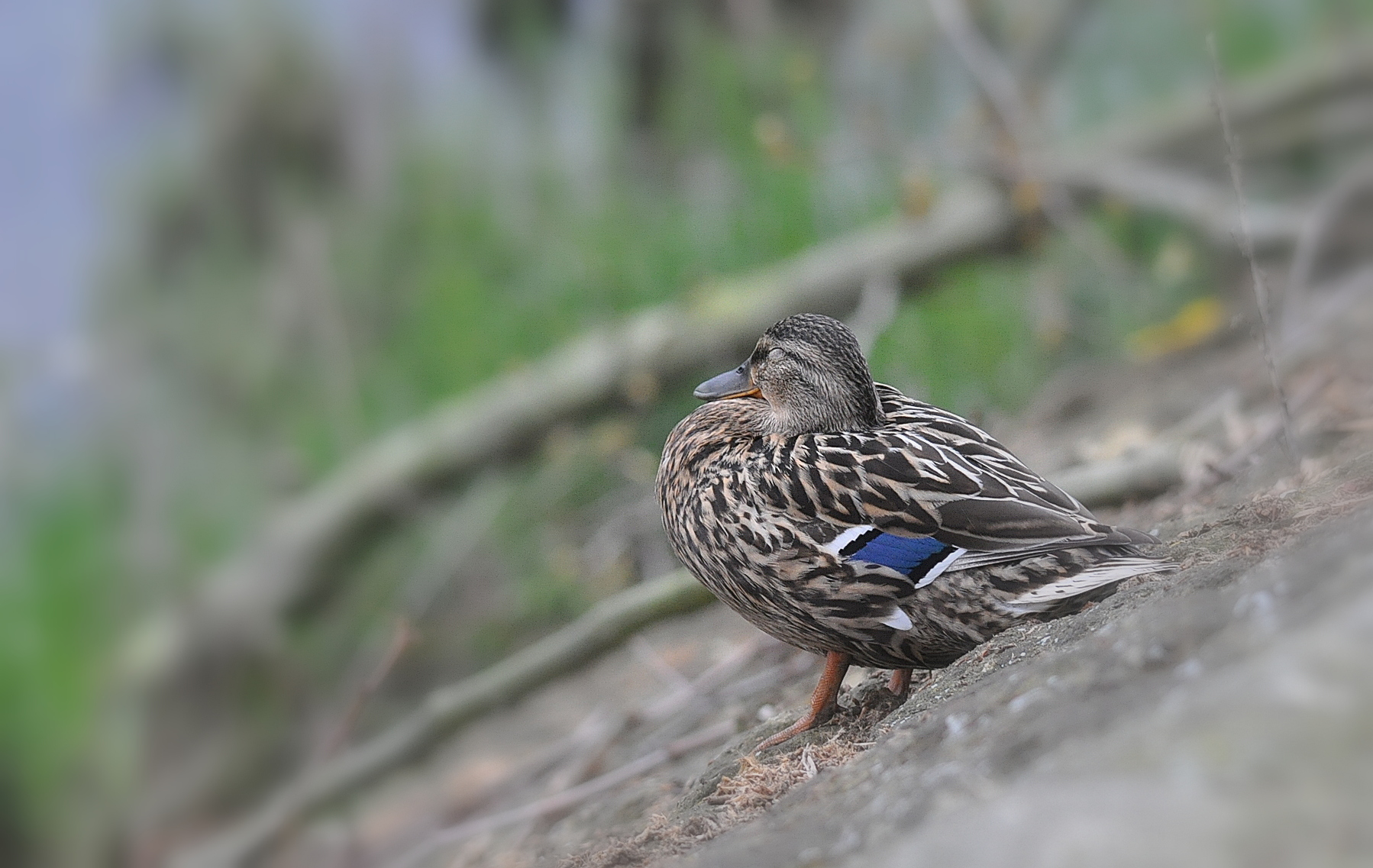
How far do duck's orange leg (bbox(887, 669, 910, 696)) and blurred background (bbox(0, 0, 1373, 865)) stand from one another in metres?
2.91

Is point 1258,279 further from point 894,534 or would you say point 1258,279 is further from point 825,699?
point 825,699

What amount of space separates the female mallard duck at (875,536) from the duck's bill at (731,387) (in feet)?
0.75

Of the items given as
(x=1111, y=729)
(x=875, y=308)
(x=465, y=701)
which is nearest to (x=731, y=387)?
(x=1111, y=729)

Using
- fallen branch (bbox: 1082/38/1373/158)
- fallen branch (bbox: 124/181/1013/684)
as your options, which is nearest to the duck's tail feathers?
fallen branch (bbox: 124/181/1013/684)

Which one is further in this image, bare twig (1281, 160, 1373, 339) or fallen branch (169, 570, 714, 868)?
bare twig (1281, 160, 1373, 339)

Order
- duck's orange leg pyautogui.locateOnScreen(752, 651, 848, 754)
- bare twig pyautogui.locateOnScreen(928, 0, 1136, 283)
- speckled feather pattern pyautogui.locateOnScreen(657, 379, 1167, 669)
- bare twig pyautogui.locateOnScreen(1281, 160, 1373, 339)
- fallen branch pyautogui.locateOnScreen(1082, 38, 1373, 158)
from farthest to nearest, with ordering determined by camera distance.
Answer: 1. fallen branch pyautogui.locateOnScreen(1082, 38, 1373, 158)
2. bare twig pyautogui.locateOnScreen(928, 0, 1136, 283)
3. bare twig pyautogui.locateOnScreen(1281, 160, 1373, 339)
4. duck's orange leg pyautogui.locateOnScreen(752, 651, 848, 754)
5. speckled feather pattern pyautogui.locateOnScreen(657, 379, 1167, 669)

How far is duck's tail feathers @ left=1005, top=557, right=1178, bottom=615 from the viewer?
2.14 meters

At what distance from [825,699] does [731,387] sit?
2.61ft

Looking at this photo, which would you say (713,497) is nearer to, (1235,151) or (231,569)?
(1235,151)

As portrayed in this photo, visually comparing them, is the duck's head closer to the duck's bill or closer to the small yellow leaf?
the duck's bill

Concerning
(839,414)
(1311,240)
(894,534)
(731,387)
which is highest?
(731,387)

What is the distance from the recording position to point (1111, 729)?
1355 mm

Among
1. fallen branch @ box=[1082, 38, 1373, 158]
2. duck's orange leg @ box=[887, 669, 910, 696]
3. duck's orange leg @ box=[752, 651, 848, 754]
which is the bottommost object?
duck's orange leg @ box=[887, 669, 910, 696]

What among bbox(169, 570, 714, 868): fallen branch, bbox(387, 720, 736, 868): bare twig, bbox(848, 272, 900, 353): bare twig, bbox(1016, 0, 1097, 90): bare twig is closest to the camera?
bbox(387, 720, 736, 868): bare twig
